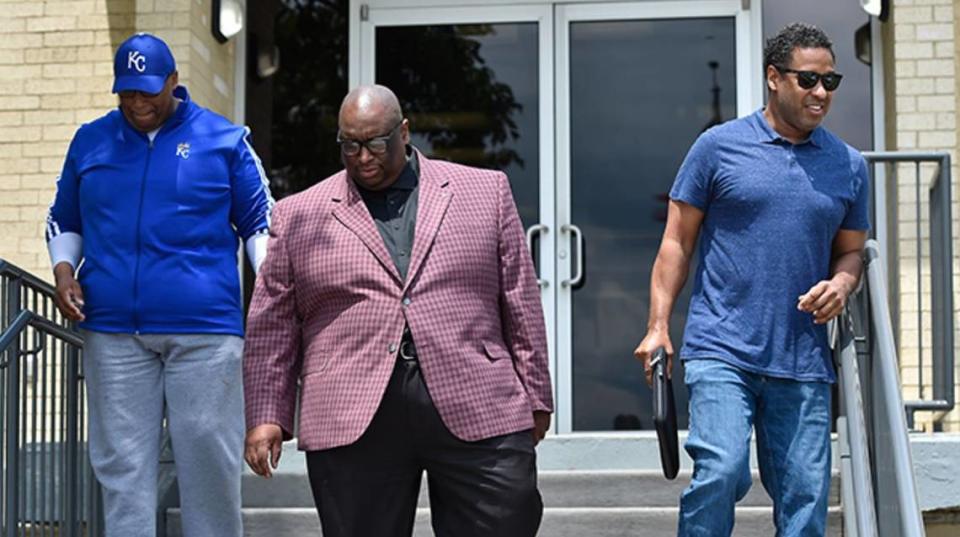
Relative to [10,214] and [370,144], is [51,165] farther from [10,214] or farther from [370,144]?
[370,144]

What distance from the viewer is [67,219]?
17.7 ft

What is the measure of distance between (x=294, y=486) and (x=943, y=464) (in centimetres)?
254

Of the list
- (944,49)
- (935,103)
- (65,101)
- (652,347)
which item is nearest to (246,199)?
(652,347)

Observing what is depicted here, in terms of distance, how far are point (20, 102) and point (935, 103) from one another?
13.9ft

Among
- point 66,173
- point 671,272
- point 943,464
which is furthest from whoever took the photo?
point 943,464

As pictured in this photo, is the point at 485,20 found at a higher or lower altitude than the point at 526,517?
higher

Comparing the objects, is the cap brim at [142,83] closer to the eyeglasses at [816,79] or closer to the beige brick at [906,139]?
the eyeglasses at [816,79]

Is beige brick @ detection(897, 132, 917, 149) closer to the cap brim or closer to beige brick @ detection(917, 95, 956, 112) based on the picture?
beige brick @ detection(917, 95, 956, 112)

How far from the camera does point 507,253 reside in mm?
4516

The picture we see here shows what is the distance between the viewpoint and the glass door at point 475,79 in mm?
8344

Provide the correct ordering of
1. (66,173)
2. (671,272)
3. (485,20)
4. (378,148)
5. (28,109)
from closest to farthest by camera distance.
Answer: (378,148) → (671,272) → (66,173) → (28,109) → (485,20)

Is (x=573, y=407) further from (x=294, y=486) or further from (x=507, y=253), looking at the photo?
(x=507, y=253)

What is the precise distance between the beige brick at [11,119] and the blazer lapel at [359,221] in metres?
3.86

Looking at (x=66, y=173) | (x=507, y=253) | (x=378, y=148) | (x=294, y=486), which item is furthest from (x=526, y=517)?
(x=294, y=486)
